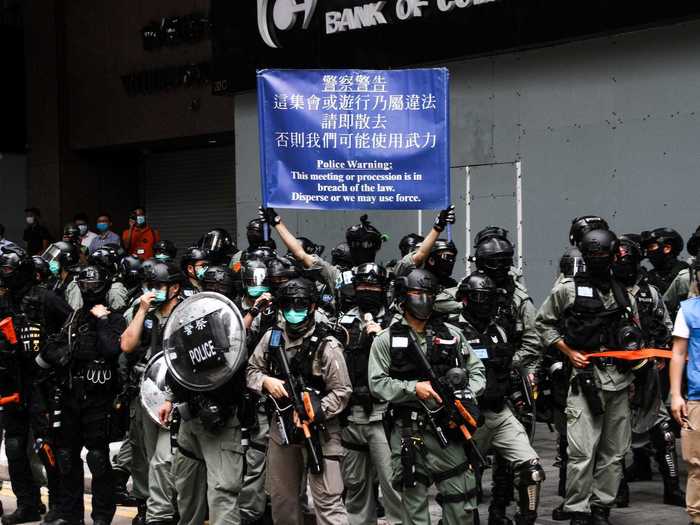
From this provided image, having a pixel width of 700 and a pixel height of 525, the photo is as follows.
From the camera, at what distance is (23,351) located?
967 centimetres

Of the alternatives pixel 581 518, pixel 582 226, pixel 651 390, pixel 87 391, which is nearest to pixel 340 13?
pixel 582 226

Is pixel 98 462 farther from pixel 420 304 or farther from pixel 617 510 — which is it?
pixel 617 510

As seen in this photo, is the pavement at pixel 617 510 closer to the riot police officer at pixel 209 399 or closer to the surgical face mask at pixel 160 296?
the riot police officer at pixel 209 399

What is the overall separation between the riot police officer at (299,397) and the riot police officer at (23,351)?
9.08 feet

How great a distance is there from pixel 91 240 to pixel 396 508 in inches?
541

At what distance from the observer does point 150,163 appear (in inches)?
971

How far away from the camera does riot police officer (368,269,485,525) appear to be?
7.34 m

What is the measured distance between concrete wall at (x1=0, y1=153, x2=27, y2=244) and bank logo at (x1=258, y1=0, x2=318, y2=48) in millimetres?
9320

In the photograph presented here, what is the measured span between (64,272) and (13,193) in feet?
44.8

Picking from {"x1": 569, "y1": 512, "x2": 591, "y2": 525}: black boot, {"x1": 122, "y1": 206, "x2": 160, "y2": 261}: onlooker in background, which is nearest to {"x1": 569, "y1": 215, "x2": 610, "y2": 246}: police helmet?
{"x1": 569, "y1": 512, "x2": 591, "y2": 525}: black boot

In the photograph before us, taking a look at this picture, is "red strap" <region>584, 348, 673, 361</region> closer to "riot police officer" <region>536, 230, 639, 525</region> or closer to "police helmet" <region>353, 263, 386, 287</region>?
"riot police officer" <region>536, 230, 639, 525</region>

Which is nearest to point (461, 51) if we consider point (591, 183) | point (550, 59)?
point (550, 59)

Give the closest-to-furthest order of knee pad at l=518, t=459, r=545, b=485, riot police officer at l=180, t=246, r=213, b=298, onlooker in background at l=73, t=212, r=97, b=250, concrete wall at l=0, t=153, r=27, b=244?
1. knee pad at l=518, t=459, r=545, b=485
2. riot police officer at l=180, t=246, r=213, b=298
3. onlooker in background at l=73, t=212, r=97, b=250
4. concrete wall at l=0, t=153, r=27, b=244

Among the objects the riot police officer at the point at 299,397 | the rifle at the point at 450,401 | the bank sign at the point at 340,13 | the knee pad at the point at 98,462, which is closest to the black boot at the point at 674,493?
the rifle at the point at 450,401
